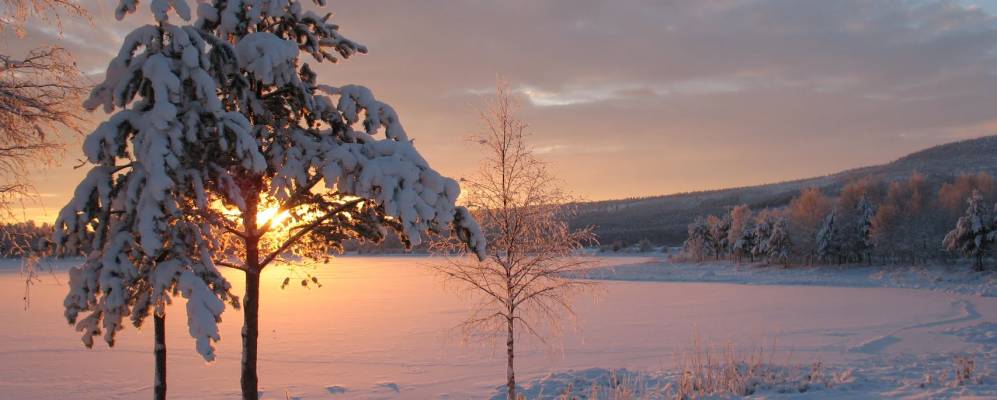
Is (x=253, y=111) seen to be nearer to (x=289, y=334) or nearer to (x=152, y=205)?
(x=152, y=205)

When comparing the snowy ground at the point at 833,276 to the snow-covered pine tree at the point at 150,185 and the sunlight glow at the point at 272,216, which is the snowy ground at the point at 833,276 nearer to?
the sunlight glow at the point at 272,216

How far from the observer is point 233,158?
7766mm

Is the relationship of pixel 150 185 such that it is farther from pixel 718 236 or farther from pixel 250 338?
A: pixel 718 236

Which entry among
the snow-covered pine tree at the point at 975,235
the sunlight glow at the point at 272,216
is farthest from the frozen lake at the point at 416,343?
the snow-covered pine tree at the point at 975,235

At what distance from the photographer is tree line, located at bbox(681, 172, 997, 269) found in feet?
167

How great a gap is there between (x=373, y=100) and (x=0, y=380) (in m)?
14.1

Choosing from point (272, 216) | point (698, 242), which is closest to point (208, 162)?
point (272, 216)

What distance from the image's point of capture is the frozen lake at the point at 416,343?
51.9ft

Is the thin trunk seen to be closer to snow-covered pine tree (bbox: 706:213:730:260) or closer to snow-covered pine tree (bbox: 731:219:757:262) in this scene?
snow-covered pine tree (bbox: 731:219:757:262)

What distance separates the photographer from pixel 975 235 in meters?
48.2

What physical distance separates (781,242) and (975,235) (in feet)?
61.9

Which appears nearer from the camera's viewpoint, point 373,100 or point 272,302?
point 373,100

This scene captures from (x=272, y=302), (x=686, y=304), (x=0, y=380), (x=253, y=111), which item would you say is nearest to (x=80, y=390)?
(x=0, y=380)

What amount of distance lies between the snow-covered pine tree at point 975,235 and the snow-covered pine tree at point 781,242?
605 inches
